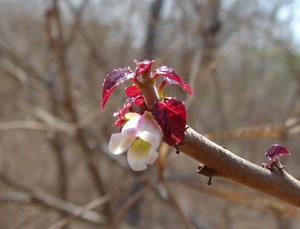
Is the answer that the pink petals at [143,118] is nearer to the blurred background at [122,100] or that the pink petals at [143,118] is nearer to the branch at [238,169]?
the branch at [238,169]

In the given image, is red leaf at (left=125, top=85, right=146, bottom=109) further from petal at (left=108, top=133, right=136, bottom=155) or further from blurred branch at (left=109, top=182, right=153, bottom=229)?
blurred branch at (left=109, top=182, right=153, bottom=229)

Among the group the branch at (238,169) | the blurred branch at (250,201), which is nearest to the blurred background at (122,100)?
the blurred branch at (250,201)

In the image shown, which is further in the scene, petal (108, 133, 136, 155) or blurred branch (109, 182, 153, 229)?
blurred branch (109, 182, 153, 229)

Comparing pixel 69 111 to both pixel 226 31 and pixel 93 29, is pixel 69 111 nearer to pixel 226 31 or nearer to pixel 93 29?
pixel 226 31

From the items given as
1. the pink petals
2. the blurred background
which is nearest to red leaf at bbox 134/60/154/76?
the pink petals

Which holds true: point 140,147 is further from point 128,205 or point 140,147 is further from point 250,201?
point 250,201

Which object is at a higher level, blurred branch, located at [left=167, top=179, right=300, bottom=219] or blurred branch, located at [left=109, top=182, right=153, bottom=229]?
blurred branch, located at [left=167, top=179, right=300, bottom=219]

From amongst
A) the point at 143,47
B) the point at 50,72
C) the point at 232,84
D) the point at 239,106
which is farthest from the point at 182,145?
the point at 232,84

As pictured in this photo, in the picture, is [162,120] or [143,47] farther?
[143,47]
